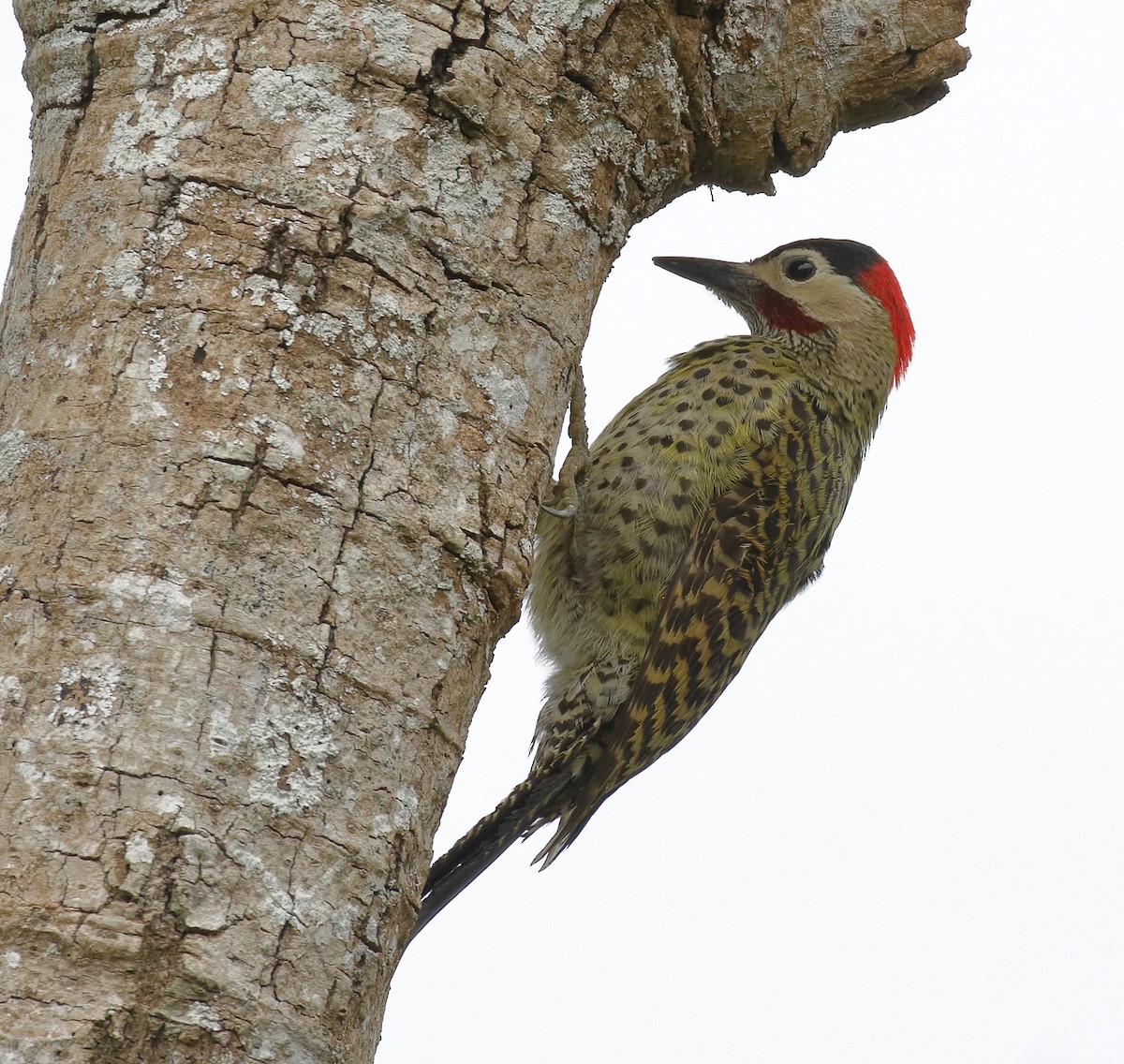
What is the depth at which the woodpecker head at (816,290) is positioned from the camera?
4445mm

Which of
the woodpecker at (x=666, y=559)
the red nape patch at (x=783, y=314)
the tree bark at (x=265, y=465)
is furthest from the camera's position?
the red nape patch at (x=783, y=314)

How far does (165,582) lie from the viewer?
1.87 m

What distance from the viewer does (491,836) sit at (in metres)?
3.39

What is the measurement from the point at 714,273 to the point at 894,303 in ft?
2.01

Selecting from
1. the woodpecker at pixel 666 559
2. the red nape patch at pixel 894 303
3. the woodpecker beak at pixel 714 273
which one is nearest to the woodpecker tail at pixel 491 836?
the woodpecker at pixel 666 559

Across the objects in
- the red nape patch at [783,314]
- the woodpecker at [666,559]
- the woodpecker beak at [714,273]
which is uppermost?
the woodpecker beak at [714,273]

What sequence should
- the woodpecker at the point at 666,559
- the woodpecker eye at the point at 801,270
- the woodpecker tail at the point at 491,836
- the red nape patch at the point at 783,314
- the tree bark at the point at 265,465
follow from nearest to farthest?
the tree bark at the point at 265,465 < the woodpecker tail at the point at 491,836 < the woodpecker at the point at 666,559 < the red nape patch at the point at 783,314 < the woodpecker eye at the point at 801,270

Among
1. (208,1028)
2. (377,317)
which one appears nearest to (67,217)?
(377,317)

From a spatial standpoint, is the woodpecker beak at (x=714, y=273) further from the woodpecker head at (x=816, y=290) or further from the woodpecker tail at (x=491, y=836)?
the woodpecker tail at (x=491, y=836)

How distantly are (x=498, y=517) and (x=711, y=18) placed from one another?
1.21 meters

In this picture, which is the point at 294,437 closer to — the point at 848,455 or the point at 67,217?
the point at 67,217

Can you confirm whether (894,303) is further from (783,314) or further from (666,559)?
(666,559)

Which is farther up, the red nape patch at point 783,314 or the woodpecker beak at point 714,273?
the woodpecker beak at point 714,273

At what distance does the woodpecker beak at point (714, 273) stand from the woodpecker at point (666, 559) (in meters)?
0.36
